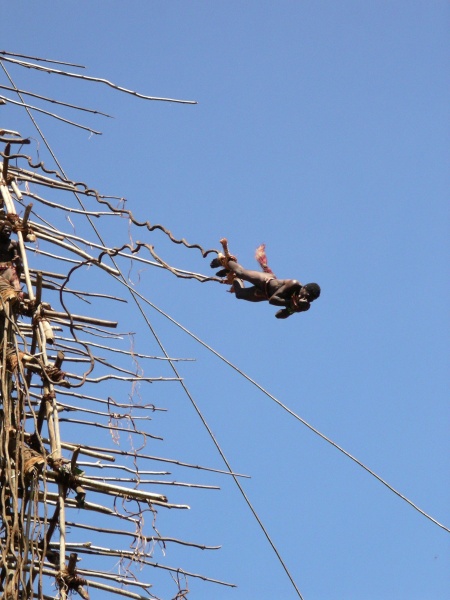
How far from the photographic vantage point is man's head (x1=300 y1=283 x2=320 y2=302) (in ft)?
15.5

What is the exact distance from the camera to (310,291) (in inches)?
185

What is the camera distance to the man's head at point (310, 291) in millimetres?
4711

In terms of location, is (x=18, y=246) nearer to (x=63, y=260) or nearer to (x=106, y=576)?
(x=63, y=260)

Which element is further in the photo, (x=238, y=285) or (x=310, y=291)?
(x=238, y=285)

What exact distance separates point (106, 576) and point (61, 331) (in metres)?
1.26

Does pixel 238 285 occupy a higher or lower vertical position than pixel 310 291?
higher

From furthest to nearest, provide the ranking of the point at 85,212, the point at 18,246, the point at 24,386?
the point at 85,212 → the point at 18,246 → the point at 24,386

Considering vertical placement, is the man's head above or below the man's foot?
below

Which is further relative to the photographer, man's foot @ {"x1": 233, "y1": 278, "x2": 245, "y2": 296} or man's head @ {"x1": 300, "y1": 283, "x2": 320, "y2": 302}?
man's foot @ {"x1": 233, "y1": 278, "x2": 245, "y2": 296}

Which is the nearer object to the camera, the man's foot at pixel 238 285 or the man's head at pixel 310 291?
→ the man's head at pixel 310 291

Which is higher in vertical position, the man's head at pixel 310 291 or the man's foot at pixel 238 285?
the man's foot at pixel 238 285

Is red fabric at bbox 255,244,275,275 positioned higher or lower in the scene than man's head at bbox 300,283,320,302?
higher

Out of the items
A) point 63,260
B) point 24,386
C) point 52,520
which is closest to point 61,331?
point 63,260

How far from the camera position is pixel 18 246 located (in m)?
4.86
